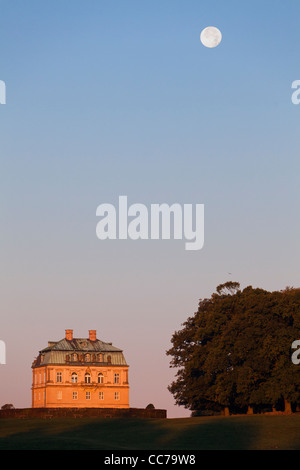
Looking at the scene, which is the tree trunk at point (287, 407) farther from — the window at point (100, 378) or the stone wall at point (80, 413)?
the window at point (100, 378)

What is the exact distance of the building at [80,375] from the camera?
18488 centimetres

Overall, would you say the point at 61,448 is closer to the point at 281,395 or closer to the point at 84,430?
the point at 84,430

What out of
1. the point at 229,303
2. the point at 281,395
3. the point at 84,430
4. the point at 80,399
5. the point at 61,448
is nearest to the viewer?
the point at 61,448

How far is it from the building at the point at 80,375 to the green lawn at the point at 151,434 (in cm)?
10837

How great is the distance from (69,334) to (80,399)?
1558 cm

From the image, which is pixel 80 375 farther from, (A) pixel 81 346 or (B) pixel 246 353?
(B) pixel 246 353

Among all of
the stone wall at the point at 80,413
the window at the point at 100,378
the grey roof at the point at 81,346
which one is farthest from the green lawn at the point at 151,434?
the window at the point at 100,378

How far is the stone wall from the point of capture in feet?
264

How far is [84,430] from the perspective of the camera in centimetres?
6762

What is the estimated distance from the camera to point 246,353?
90188 mm

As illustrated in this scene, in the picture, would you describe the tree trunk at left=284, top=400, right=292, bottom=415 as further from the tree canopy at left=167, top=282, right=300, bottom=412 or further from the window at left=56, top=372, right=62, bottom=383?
the window at left=56, top=372, right=62, bottom=383

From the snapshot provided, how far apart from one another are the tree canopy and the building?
90.3 meters
